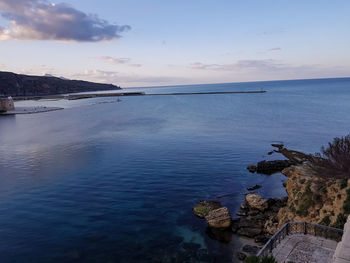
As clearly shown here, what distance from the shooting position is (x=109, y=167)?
43.6m

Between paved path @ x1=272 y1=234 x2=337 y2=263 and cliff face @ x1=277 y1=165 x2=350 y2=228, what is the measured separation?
10.8 ft

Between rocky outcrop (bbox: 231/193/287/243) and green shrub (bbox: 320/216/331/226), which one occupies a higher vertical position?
green shrub (bbox: 320/216/331/226)

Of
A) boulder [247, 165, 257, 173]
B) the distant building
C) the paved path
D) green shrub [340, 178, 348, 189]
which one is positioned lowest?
boulder [247, 165, 257, 173]

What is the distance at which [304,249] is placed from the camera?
16.0 metres

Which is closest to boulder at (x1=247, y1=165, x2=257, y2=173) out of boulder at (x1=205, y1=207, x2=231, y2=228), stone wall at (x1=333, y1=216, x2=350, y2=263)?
boulder at (x1=205, y1=207, x2=231, y2=228)

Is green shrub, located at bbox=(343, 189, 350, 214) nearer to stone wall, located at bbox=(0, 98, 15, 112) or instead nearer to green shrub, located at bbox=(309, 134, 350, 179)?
green shrub, located at bbox=(309, 134, 350, 179)

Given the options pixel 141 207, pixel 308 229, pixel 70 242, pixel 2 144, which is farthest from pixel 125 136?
pixel 308 229

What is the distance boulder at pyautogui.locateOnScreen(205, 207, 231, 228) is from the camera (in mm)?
24359

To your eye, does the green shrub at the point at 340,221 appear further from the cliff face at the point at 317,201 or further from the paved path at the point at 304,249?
the paved path at the point at 304,249

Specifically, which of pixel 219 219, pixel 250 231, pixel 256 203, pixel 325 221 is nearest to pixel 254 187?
pixel 256 203

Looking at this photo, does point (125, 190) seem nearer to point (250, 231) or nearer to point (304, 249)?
point (250, 231)

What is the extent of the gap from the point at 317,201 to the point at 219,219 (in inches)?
381

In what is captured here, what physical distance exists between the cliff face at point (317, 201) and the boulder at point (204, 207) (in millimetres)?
7342

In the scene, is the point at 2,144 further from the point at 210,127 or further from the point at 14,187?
the point at 210,127
